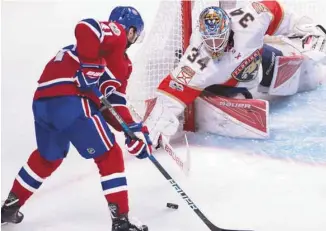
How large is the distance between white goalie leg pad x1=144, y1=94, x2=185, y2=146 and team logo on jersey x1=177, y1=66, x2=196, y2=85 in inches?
3.8

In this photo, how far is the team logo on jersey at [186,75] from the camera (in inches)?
105

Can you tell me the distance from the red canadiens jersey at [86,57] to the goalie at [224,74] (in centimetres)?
61

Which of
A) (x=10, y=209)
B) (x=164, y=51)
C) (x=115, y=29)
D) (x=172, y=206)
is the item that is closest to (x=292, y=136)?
(x=164, y=51)

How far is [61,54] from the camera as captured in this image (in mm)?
1866

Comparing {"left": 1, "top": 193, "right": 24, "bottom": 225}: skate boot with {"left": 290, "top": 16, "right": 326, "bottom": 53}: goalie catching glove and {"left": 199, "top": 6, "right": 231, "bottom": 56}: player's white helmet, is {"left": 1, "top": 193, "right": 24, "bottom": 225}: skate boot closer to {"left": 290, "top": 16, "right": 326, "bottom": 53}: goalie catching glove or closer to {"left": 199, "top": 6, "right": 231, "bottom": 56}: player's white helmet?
{"left": 199, "top": 6, "right": 231, "bottom": 56}: player's white helmet

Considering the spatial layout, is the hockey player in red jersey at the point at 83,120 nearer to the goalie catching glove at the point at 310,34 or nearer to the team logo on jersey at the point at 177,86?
the team logo on jersey at the point at 177,86

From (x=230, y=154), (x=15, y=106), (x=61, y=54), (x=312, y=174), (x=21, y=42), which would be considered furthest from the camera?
(x=21, y=42)

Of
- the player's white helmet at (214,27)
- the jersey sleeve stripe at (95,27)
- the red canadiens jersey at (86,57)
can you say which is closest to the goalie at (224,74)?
the player's white helmet at (214,27)

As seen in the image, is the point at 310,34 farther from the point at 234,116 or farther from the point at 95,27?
the point at 95,27

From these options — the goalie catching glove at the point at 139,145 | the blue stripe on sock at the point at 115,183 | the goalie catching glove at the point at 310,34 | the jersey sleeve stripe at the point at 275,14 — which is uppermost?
the jersey sleeve stripe at the point at 275,14

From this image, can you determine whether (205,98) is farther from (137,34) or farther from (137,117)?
(137,34)

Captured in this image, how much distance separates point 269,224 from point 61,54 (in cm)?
85

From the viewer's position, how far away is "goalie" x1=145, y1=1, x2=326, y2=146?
102 inches

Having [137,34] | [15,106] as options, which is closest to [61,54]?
[137,34]
